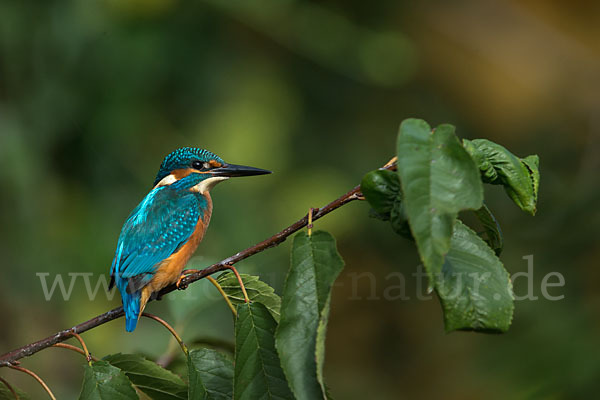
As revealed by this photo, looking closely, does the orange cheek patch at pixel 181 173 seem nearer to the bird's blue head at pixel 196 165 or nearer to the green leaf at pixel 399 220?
the bird's blue head at pixel 196 165

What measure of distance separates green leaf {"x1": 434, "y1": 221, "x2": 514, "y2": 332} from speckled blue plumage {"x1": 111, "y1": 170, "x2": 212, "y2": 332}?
1.05 m

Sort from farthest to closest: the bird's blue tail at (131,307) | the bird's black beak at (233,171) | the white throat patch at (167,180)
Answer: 1. the white throat patch at (167,180)
2. the bird's black beak at (233,171)
3. the bird's blue tail at (131,307)

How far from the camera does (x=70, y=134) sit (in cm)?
351

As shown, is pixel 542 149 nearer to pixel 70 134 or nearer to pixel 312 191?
pixel 312 191

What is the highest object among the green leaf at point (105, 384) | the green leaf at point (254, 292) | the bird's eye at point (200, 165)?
the bird's eye at point (200, 165)

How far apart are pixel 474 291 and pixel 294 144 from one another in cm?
326

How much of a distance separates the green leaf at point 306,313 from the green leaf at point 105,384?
40cm

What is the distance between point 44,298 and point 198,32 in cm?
178

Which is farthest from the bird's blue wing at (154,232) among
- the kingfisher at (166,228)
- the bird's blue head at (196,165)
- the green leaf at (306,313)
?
the green leaf at (306,313)

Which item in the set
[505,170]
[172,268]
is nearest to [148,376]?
[172,268]

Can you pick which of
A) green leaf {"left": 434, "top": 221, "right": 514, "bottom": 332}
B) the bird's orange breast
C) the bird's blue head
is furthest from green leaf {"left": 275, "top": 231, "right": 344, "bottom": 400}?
the bird's blue head

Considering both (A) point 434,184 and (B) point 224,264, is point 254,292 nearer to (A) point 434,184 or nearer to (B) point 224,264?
(B) point 224,264

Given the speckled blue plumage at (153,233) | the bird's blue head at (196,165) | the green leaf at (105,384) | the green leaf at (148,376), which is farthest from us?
the bird's blue head at (196,165)

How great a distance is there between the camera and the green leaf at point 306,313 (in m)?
1.14
